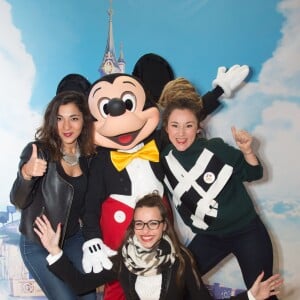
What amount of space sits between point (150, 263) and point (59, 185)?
1.51 feet

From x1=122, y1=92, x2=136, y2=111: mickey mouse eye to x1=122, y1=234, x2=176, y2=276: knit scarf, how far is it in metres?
0.53

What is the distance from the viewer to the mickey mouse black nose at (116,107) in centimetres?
164

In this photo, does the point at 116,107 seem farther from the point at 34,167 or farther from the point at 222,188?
the point at 222,188

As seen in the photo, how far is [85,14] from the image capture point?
215cm

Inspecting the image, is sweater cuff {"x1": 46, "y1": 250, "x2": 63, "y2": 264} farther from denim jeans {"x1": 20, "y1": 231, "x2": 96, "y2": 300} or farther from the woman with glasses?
denim jeans {"x1": 20, "y1": 231, "x2": 96, "y2": 300}

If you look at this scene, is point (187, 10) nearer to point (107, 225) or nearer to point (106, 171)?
point (106, 171)

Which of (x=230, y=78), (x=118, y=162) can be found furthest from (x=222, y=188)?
(x=230, y=78)

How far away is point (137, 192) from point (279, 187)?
34.0 inches

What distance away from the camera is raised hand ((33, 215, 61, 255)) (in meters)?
1.52

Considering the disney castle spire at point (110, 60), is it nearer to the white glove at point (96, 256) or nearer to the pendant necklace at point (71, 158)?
the pendant necklace at point (71, 158)

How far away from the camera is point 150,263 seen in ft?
4.89

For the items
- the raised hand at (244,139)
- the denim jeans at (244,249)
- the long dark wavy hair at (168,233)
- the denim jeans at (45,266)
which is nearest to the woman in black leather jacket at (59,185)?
the denim jeans at (45,266)

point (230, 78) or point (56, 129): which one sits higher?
point (230, 78)

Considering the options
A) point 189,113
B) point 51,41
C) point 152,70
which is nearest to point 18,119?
point 51,41
